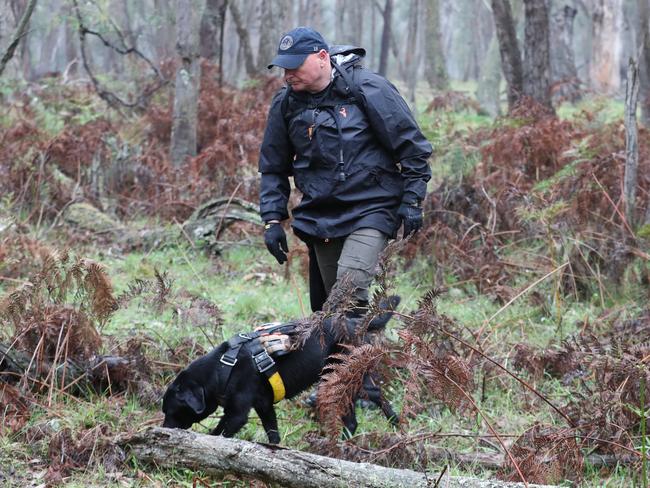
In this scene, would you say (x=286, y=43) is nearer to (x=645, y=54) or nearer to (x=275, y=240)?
(x=275, y=240)

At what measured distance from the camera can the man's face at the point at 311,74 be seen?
445 centimetres

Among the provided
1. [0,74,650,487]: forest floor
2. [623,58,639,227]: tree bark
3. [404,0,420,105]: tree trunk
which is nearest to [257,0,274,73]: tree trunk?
[404,0,420,105]: tree trunk

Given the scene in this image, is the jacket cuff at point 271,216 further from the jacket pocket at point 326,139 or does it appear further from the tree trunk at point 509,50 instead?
the tree trunk at point 509,50

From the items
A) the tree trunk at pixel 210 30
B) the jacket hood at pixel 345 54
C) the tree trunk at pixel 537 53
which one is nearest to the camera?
the jacket hood at pixel 345 54

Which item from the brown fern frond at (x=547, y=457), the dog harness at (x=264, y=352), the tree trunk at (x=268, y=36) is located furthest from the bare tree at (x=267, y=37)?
the brown fern frond at (x=547, y=457)

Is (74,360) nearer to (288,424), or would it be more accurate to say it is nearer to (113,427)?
(113,427)

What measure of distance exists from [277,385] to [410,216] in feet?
3.96

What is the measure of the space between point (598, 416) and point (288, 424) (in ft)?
6.12

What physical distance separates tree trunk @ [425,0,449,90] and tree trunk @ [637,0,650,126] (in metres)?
11.2

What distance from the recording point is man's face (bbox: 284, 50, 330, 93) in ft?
14.6

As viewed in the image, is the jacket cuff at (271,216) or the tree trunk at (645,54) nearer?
the jacket cuff at (271,216)

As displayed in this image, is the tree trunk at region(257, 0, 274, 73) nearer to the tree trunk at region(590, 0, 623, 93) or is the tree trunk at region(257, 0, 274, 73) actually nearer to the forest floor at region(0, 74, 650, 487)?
the forest floor at region(0, 74, 650, 487)

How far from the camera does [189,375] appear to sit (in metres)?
4.44

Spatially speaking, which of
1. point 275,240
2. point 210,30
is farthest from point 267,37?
point 275,240
